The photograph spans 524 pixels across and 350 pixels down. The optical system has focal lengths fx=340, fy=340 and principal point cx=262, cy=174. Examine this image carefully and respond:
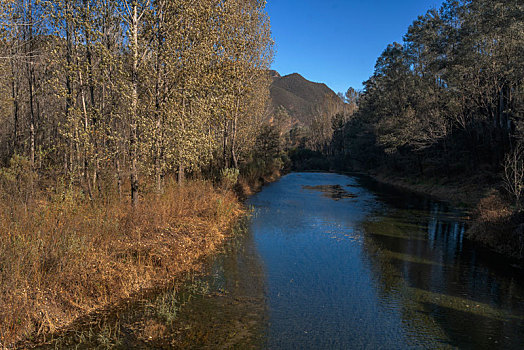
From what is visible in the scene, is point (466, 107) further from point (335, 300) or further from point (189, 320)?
point (189, 320)

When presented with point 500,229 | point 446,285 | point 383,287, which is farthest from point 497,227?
point 383,287

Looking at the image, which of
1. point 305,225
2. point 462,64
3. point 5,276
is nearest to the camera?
point 5,276

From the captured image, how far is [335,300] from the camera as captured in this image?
9297mm

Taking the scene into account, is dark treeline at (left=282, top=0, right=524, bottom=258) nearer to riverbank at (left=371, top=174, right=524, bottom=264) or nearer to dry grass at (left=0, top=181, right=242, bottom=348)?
riverbank at (left=371, top=174, right=524, bottom=264)

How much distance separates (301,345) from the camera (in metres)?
7.11

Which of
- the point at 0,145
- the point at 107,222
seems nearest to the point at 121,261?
the point at 107,222

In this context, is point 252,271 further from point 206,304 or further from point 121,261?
point 121,261

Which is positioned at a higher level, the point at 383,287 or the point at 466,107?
the point at 466,107

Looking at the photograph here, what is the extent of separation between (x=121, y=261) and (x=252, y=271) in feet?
13.5

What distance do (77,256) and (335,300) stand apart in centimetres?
676

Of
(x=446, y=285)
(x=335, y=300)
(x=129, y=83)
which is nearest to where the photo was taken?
(x=335, y=300)

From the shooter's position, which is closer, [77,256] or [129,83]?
[77,256]

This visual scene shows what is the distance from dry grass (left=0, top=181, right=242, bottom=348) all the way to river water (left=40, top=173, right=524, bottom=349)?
752 millimetres

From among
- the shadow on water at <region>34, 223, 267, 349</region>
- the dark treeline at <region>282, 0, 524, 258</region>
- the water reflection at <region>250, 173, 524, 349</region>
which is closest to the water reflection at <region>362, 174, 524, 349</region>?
the water reflection at <region>250, 173, 524, 349</region>
